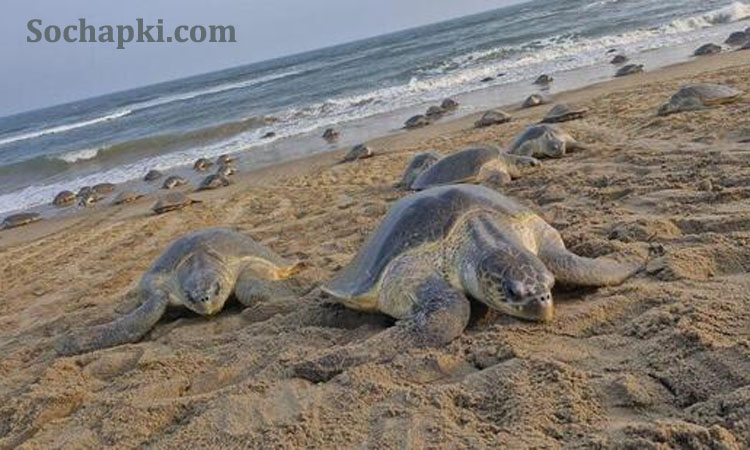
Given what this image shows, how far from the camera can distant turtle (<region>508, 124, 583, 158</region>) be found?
282 inches

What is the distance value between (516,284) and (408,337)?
1.77 feet

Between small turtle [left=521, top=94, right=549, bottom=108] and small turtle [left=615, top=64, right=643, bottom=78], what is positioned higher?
small turtle [left=615, top=64, right=643, bottom=78]

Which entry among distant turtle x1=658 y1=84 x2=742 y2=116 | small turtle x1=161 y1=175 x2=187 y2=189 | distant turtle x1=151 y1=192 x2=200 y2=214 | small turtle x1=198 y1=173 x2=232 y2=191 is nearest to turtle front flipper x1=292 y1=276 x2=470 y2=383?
distant turtle x1=658 y1=84 x2=742 y2=116

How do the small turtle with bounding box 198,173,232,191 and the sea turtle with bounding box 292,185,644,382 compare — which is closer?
the sea turtle with bounding box 292,185,644,382

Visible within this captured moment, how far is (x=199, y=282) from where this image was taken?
4234 millimetres

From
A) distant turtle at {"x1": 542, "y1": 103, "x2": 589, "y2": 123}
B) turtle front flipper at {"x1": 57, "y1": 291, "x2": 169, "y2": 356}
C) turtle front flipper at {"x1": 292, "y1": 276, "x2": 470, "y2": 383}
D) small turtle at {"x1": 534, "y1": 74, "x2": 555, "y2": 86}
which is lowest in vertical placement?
turtle front flipper at {"x1": 57, "y1": 291, "x2": 169, "y2": 356}

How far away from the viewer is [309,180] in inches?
382

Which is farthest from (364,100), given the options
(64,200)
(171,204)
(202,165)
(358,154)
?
(171,204)

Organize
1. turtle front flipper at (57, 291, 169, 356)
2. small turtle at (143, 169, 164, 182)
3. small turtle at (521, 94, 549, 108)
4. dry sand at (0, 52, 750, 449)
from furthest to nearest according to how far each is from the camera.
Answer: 1. small turtle at (143, 169, 164, 182)
2. small turtle at (521, 94, 549, 108)
3. turtle front flipper at (57, 291, 169, 356)
4. dry sand at (0, 52, 750, 449)

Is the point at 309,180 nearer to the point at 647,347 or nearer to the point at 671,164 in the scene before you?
the point at 671,164

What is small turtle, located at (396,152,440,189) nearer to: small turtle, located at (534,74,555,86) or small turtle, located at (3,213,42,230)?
small turtle, located at (3,213,42,230)

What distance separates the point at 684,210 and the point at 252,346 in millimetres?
2808

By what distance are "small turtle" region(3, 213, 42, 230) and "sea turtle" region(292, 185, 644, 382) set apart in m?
10.5

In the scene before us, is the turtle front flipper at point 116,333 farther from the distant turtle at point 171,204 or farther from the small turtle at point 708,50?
Result: the small turtle at point 708,50
